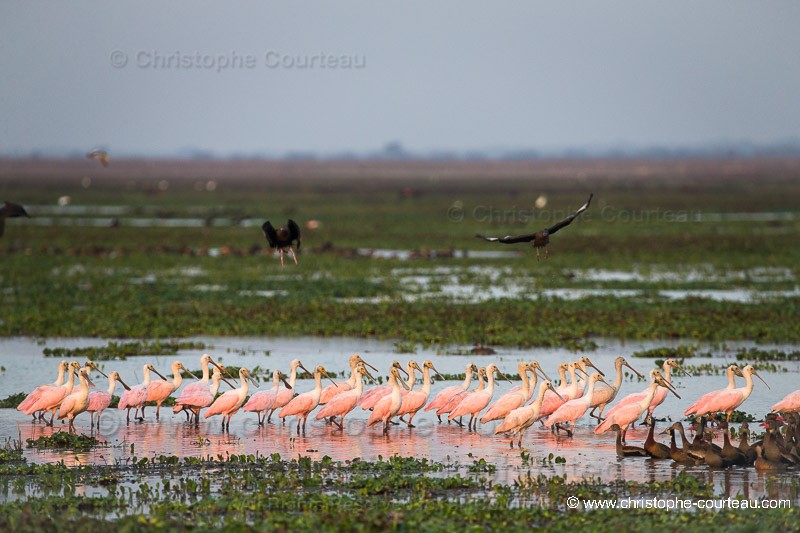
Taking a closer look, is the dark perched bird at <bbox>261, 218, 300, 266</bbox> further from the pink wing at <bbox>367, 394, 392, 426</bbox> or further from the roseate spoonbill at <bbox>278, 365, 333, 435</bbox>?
the pink wing at <bbox>367, 394, 392, 426</bbox>

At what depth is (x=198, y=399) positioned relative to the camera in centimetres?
1504

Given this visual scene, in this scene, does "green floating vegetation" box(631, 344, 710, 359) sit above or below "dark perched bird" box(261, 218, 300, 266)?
below

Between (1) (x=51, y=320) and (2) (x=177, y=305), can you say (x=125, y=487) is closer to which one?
(1) (x=51, y=320)

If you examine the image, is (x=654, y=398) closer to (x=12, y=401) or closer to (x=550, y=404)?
(x=550, y=404)

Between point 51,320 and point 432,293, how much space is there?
956 centimetres

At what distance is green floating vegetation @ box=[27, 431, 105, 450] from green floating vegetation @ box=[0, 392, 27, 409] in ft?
8.27

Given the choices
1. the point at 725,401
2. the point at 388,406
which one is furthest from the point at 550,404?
the point at 725,401

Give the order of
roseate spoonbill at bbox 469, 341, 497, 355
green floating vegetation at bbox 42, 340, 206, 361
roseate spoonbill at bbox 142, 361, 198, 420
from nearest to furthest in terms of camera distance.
Result: roseate spoonbill at bbox 142, 361, 198, 420 < green floating vegetation at bbox 42, 340, 206, 361 < roseate spoonbill at bbox 469, 341, 497, 355

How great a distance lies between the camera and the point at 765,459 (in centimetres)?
1199

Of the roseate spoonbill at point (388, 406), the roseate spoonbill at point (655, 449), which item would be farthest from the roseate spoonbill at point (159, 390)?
the roseate spoonbill at point (655, 449)

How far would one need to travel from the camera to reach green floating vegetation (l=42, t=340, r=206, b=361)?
Answer: 20.3m

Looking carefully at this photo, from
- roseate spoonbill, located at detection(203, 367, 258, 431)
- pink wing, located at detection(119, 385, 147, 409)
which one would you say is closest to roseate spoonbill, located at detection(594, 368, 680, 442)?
roseate spoonbill, located at detection(203, 367, 258, 431)

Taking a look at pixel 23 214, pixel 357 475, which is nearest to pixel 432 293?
pixel 23 214

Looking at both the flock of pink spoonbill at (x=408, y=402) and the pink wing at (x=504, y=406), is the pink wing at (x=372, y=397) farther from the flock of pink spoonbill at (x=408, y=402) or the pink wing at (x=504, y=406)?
the pink wing at (x=504, y=406)
